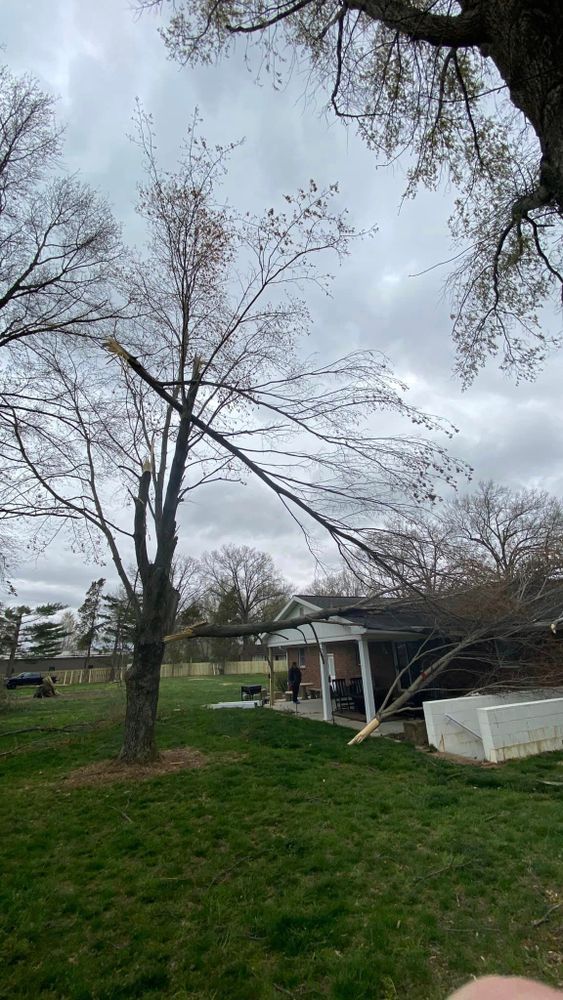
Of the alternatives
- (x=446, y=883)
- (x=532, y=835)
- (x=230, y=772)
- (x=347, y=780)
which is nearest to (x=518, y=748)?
(x=347, y=780)

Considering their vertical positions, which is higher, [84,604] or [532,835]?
[84,604]

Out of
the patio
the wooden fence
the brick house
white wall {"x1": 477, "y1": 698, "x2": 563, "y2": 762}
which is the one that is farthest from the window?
the wooden fence

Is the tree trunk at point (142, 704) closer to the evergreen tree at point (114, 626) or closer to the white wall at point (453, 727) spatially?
the white wall at point (453, 727)

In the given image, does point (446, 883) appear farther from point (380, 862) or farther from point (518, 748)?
point (518, 748)

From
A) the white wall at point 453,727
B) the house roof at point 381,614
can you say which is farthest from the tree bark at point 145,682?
the white wall at point 453,727

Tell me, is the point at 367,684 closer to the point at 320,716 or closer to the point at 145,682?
the point at 320,716

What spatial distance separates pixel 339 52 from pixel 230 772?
8.99 meters

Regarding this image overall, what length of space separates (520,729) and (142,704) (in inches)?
279

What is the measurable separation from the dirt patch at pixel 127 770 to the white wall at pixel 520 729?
204 inches

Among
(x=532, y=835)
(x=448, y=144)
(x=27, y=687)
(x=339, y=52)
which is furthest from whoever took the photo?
(x=27, y=687)

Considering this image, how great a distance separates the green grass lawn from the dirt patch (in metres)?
0.32

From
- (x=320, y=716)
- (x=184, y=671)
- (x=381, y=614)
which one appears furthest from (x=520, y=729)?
(x=184, y=671)

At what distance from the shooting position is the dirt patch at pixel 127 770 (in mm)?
7559

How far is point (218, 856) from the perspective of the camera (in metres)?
4.89
